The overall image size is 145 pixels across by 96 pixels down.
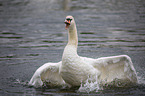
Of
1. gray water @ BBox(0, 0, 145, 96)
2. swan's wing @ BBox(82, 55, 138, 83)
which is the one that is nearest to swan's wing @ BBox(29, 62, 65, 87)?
gray water @ BBox(0, 0, 145, 96)

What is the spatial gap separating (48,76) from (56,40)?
6.42 metres

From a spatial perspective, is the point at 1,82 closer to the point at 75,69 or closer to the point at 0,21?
the point at 75,69

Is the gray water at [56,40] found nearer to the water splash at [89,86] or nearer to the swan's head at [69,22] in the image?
the water splash at [89,86]

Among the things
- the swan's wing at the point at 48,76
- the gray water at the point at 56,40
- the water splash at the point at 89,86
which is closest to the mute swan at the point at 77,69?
the swan's wing at the point at 48,76

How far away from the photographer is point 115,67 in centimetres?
951

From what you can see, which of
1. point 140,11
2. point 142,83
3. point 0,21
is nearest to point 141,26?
point 140,11

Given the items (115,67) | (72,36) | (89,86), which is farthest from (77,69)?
(115,67)

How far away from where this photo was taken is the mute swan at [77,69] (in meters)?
8.84

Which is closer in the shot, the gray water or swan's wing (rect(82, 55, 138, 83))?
swan's wing (rect(82, 55, 138, 83))

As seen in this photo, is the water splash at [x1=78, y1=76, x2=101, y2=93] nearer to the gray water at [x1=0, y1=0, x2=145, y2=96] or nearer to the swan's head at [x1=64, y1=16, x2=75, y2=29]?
the gray water at [x1=0, y1=0, x2=145, y2=96]

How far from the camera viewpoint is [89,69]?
9039 mm

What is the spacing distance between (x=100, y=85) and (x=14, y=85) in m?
3.16

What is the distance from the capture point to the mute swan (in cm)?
884

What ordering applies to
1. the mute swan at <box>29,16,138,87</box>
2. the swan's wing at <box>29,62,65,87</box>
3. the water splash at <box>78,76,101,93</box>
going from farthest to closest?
the swan's wing at <box>29,62,65,87</box> < the water splash at <box>78,76,101,93</box> < the mute swan at <box>29,16,138,87</box>
